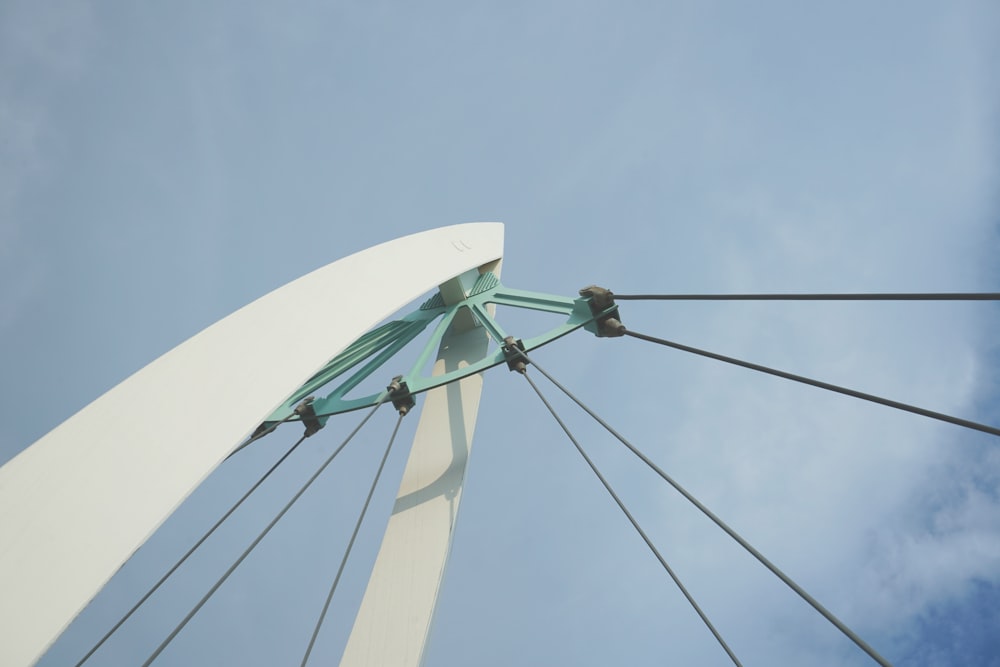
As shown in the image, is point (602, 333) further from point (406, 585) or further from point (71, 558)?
point (71, 558)

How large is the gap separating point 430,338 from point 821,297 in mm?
5018

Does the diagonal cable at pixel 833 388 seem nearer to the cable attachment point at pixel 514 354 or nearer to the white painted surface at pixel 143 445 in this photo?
the cable attachment point at pixel 514 354

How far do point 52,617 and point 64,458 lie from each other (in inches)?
47.1

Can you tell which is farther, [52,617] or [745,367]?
[745,367]

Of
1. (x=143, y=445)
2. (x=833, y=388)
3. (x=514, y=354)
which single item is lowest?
(x=143, y=445)

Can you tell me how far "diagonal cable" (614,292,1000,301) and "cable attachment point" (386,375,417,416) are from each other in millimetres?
2608

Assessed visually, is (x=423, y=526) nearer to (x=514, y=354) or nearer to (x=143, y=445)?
(x=514, y=354)

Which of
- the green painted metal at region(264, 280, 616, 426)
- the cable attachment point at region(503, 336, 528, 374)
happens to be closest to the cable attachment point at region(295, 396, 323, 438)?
the green painted metal at region(264, 280, 616, 426)

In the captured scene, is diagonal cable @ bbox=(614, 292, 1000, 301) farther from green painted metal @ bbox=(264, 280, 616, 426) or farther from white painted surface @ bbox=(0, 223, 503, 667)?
white painted surface @ bbox=(0, 223, 503, 667)

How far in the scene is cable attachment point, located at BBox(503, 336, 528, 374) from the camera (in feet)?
25.1

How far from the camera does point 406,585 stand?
6.93 meters

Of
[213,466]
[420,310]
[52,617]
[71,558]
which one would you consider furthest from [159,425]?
[420,310]

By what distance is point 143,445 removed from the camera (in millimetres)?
4293

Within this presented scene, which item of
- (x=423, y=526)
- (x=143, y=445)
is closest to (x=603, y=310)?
(x=423, y=526)
